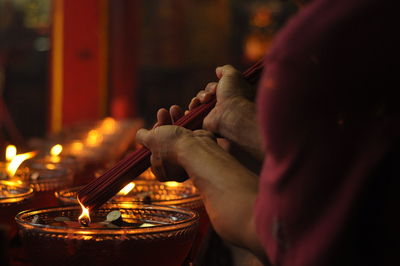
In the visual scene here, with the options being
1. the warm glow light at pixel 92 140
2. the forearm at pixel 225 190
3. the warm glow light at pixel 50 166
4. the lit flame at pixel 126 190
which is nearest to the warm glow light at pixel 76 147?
the warm glow light at pixel 92 140

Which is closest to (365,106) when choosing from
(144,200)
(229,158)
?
(229,158)

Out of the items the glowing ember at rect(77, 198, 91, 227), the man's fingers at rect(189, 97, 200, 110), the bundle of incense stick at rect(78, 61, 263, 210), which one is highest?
the man's fingers at rect(189, 97, 200, 110)

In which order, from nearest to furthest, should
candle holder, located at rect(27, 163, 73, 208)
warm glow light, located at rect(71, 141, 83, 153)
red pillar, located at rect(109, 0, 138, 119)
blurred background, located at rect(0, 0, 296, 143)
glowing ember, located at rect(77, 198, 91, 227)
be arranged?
glowing ember, located at rect(77, 198, 91, 227)
candle holder, located at rect(27, 163, 73, 208)
warm glow light, located at rect(71, 141, 83, 153)
red pillar, located at rect(109, 0, 138, 119)
blurred background, located at rect(0, 0, 296, 143)

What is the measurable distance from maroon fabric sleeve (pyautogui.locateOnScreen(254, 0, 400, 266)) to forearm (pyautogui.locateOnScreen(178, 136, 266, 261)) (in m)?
0.11

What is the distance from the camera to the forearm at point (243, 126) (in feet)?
4.02

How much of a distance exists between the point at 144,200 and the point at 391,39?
2.44 feet

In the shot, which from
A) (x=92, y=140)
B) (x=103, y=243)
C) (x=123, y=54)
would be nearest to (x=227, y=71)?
(x=103, y=243)

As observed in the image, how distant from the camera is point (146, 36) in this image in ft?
37.3

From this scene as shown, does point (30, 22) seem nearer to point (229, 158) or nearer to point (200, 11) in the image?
point (200, 11)

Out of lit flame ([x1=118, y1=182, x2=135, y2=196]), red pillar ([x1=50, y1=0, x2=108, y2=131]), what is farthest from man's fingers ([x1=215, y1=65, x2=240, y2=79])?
red pillar ([x1=50, y1=0, x2=108, y2=131])

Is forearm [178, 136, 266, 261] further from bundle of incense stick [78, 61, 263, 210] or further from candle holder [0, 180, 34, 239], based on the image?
candle holder [0, 180, 34, 239]

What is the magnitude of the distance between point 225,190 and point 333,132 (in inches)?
8.6

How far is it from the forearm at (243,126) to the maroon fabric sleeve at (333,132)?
0.37 meters

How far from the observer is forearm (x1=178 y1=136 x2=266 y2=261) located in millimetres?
962
